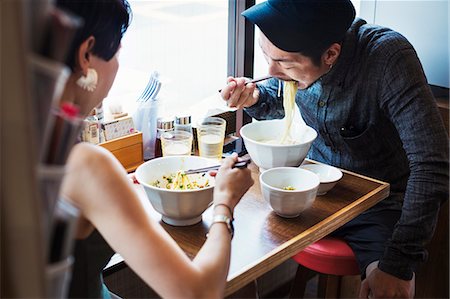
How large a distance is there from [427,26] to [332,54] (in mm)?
882

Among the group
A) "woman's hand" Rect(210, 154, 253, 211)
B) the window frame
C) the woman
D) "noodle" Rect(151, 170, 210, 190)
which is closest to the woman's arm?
the woman

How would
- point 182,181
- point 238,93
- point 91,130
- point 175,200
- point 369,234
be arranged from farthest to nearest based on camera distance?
point 238,93
point 369,234
point 91,130
point 182,181
point 175,200

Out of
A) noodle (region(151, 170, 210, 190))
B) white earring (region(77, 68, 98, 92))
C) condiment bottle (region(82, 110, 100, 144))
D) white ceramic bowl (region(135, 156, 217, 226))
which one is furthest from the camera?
condiment bottle (region(82, 110, 100, 144))

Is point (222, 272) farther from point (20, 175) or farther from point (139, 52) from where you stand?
point (139, 52)

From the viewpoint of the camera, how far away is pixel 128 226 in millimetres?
1038

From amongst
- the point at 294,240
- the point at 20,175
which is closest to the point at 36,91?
the point at 20,175

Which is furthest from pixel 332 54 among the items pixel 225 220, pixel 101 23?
pixel 101 23

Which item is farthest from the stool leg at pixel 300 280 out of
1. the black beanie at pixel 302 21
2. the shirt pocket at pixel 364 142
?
the black beanie at pixel 302 21

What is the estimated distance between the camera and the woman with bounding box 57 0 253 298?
39.9 inches

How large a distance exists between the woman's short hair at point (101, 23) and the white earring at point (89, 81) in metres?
0.04

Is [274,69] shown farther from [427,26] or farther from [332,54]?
[427,26]

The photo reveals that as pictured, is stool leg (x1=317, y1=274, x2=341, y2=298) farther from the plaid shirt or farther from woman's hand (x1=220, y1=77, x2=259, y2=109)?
woman's hand (x1=220, y1=77, x2=259, y2=109)

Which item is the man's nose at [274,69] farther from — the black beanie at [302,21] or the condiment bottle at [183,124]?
the condiment bottle at [183,124]

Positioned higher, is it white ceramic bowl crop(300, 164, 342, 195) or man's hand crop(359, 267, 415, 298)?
white ceramic bowl crop(300, 164, 342, 195)
